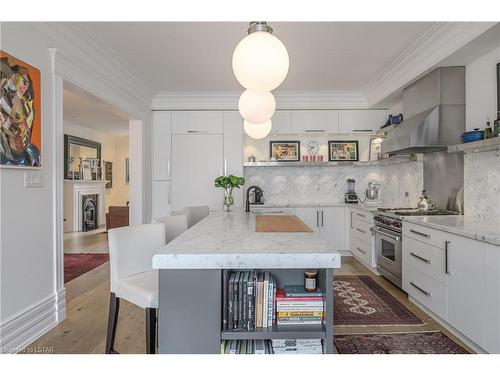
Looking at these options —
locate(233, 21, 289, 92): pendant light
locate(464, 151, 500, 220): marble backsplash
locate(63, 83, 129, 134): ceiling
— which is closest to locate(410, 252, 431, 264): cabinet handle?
locate(464, 151, 500, 220): marble backsplash

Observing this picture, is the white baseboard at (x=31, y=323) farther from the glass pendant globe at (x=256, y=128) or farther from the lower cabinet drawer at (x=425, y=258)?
the lower cabinet drawer at (x=425, y=258)

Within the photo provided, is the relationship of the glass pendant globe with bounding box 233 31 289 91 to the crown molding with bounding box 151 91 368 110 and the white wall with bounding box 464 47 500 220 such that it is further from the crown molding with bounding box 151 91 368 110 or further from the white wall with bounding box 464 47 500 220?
the crown molding with bounding box 151 91 368 110

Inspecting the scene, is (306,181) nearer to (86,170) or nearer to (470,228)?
(470,228)

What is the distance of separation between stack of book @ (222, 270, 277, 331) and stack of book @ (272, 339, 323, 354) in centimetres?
11

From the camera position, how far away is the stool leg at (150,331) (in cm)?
154

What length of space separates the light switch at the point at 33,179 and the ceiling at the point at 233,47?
1405 mm

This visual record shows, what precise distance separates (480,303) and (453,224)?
626mm

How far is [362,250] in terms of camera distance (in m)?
4.14

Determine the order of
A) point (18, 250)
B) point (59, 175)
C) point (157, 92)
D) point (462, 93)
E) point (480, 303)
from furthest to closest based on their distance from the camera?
point (157, 92) < point (462, 93) < point (59, 175) < point (18, 250) < point (480, 303)

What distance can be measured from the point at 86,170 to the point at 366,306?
7.37 m

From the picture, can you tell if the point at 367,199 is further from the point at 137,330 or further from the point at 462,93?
the point at 137,330

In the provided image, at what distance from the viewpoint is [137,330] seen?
238 cm
